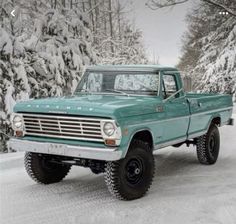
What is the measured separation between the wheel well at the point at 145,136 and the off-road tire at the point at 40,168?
145 cm

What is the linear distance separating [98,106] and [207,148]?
135 inches

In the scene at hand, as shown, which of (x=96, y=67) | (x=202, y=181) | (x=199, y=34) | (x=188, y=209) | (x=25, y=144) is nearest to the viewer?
(x=188, y=209)

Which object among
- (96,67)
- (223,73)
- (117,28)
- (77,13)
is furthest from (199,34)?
(96,67)

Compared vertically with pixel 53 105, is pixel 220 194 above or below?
below

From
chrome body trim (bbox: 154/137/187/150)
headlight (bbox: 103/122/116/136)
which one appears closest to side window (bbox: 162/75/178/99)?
chrome body trim (bbox: 154/137/187/150)

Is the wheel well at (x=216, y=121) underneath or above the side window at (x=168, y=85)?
underneath

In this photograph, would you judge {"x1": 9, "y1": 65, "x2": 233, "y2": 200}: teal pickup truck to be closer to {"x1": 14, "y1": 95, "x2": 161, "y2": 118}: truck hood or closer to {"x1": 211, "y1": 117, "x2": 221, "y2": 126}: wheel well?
{"x1": 14, "y1": 95, "x2": 161, "y2": 118}: truck hood

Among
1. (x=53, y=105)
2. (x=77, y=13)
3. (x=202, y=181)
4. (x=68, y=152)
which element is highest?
(x=77, y=13)

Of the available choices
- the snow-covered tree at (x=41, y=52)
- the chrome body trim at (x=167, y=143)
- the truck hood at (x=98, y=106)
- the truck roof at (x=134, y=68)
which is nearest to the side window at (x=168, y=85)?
the truck roof at (x=134, y=68)

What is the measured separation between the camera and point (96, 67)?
774 cm

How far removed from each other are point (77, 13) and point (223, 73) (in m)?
12.1

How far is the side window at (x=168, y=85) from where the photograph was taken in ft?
23.7

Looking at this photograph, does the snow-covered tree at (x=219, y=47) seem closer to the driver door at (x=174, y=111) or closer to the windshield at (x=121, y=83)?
the driver door at (x=174, y=111)

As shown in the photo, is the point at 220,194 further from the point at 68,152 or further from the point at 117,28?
the point at 117,28
